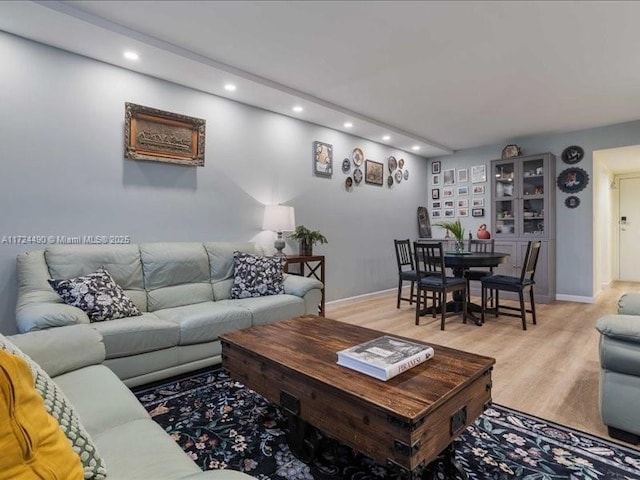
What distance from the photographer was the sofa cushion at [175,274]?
9.67 feet

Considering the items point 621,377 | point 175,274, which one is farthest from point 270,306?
point 621,377

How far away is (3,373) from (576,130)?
6537 mm

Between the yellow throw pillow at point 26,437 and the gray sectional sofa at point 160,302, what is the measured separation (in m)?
1.45

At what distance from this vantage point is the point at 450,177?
21.4 feet

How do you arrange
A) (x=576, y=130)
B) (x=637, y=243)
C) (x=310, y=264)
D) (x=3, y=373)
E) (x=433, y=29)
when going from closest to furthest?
1. (x=3, y=373)
2. (x=433, y=29)
3. (x=310, y=264)
4. (x=576, y=130)
5. (x=637, y=243)

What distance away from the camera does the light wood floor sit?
216 centimetres

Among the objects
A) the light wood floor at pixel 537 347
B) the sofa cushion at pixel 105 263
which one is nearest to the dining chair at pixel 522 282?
the light wood floor at pixel 537 347

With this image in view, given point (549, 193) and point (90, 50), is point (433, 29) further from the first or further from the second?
point (549, 193)

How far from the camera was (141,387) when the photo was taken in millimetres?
Answer: 2371

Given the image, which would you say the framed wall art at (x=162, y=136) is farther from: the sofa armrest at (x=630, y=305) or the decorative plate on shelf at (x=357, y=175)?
the sofa armrest at (x=630, y=305)

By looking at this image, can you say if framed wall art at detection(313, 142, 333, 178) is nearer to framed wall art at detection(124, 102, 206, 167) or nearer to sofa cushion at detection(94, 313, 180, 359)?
framed wall art at detection(124, 102, 206, 167)

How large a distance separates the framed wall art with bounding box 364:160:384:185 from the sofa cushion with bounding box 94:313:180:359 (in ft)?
12.6

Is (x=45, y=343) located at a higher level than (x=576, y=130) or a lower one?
lower

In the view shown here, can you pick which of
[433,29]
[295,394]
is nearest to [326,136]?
[433,29]
